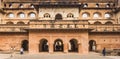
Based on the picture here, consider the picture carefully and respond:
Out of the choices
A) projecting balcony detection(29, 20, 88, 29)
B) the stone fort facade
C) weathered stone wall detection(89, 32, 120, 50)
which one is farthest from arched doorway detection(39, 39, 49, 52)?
weathered stone wall detection(89, 32, 120, 50)

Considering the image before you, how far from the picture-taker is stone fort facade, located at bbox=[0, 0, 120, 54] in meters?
40.7

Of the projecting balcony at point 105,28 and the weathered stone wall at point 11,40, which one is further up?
the projecting balcony at point 105,28

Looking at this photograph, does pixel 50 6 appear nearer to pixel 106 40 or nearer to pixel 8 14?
pixel 106 40

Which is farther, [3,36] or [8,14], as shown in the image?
[8,14]

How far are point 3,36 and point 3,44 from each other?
4.27 ft

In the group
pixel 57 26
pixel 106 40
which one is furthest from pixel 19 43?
pixel 106 40

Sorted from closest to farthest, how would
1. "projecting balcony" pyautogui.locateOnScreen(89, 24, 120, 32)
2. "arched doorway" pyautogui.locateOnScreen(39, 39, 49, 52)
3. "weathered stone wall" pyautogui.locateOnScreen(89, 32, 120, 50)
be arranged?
"arched doorway" pyautogui.locateOnScreen(39, 39, 49, 52) → "weathered stone wall" pyautogui.locateOnScreen(89, 32, 120, 50) → "projecting balcony" pyautogui.locateOnScreen(89, 24, 120, 32)

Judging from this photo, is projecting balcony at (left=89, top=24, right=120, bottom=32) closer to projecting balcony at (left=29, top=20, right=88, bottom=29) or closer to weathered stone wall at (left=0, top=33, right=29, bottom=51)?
projecting balcony at (left=29, top=20, right=88, bottom=29)

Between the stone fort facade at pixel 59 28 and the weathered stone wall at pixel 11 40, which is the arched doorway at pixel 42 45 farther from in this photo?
the weathered stone wall at pixel 11 40

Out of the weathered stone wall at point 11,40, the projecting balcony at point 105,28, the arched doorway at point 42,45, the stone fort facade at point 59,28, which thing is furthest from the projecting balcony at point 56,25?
the projecting balcony at point 105,28

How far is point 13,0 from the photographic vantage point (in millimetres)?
64062

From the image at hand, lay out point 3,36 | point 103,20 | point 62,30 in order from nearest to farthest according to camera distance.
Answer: point 62,30 → point 3,36 → point 103,20

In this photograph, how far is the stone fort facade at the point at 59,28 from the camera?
40656 millimetres

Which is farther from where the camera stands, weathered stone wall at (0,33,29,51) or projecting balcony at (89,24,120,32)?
projecting balcony at (89,24,120,32)
